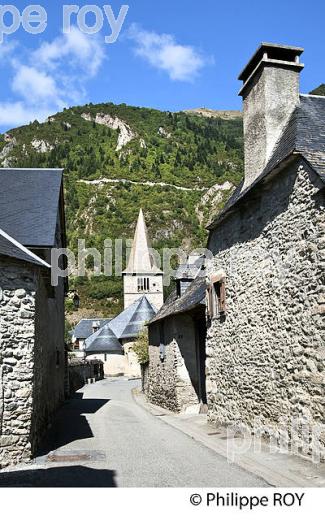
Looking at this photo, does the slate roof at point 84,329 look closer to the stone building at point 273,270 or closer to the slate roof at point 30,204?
the slate roof at point 30,204

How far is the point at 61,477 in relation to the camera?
745 cm

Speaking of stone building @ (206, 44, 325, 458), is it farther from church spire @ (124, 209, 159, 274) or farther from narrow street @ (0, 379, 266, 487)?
church spire @ (124, 209, 159, 274)

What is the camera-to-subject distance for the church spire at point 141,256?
73.9 metres

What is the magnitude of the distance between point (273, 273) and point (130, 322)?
4833 cm

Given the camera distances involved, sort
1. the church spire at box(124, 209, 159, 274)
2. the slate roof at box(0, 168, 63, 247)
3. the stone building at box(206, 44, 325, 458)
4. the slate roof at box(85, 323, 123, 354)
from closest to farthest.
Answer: the stone building at box(206, 44, 325, 458)
the slate roof at box(0, 168, 63, 247)
the slate roof at box(85, 323, 123, 354)
the church spire at box(124, 209, 159, 274)

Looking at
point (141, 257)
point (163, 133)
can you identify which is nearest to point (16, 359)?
point (141, 257)

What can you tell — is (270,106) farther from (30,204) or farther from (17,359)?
(17,359)

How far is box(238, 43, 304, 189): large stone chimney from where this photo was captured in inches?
423

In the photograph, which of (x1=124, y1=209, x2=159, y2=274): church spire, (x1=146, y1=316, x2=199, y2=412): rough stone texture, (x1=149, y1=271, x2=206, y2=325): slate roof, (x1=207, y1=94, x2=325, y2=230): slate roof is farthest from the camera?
(x1=124, y1=209, x2=159, y2=274): church spire

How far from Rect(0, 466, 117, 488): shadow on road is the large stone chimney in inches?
269

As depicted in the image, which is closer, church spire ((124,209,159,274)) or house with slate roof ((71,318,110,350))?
house with slate roof ((71,318,110,350))

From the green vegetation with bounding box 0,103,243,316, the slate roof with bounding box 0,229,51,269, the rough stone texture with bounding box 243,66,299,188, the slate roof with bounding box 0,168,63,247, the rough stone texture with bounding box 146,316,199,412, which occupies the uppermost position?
the green vegetation with bounding box 0,103,243,316

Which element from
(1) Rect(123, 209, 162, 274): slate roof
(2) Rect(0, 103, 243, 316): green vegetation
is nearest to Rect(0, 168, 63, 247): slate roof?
(1) Rect(123, 209, 162, 274): slate roof
